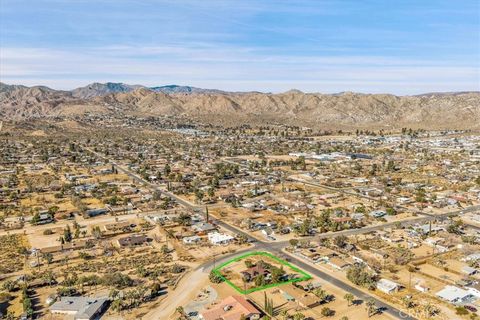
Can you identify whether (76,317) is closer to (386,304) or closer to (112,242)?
(112,242)

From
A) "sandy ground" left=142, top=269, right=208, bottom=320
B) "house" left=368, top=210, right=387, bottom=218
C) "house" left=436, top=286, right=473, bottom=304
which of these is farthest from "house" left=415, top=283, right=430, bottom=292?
"house" left=368, top=210, right=387, bottom=218

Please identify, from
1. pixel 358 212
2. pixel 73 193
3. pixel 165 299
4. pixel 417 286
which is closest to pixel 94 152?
pixel 73 193

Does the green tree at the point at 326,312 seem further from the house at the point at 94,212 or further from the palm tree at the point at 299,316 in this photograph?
the house at the point at 94,212

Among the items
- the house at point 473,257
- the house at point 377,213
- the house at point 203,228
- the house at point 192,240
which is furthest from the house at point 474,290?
the house at point 203,228

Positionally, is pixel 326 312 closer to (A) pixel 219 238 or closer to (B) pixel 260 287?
(B) pixel 260 287

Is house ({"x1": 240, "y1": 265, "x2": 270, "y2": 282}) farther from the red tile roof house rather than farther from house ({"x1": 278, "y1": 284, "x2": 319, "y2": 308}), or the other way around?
the red tile roof house

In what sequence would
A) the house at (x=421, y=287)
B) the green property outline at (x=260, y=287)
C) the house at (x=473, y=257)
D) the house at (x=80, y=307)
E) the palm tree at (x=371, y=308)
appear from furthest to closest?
the house at (x=473, y=257)
the green property outline at (x=260, y=287)
the house at (x=421, y=287)
the palm tree at (x=371, y=308)
the house at (x=80, y=307)

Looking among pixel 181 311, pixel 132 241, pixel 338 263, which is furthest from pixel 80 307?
pixel 338 263
